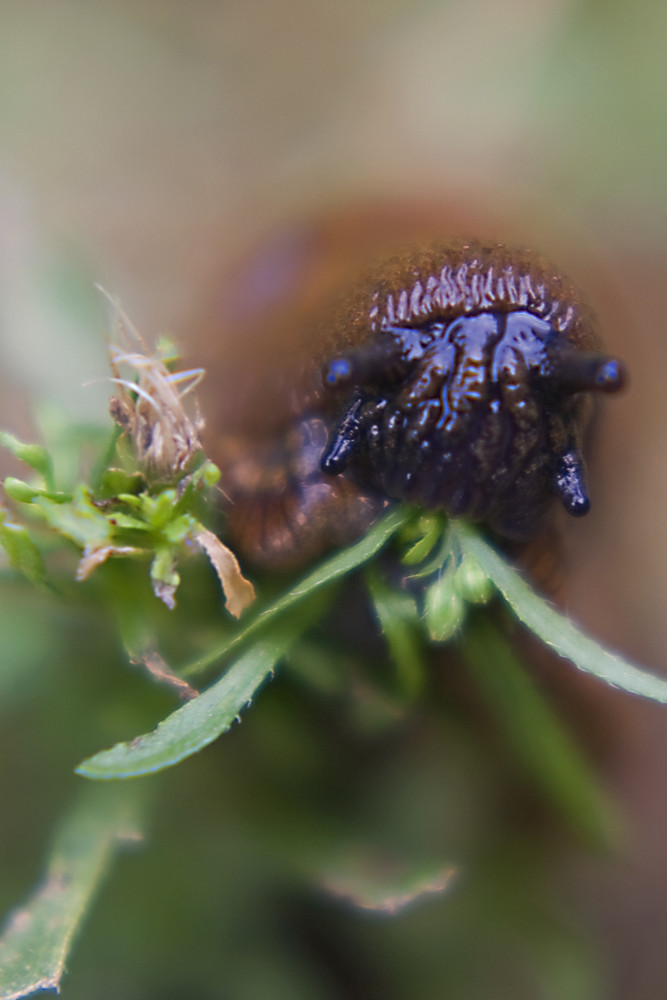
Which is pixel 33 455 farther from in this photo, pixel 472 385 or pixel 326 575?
pixel 472 385

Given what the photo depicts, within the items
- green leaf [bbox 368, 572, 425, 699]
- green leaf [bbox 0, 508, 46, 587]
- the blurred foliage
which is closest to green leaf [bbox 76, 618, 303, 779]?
the blurred foliage

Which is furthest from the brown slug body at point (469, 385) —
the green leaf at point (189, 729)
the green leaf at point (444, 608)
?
the green leaf at point (189, 729)

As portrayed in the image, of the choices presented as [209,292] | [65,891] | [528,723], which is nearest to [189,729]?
[65,891]

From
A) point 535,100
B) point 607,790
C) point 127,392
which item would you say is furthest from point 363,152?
point 607,790

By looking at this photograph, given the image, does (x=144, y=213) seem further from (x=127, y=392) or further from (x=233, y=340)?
(x=127, y=392)

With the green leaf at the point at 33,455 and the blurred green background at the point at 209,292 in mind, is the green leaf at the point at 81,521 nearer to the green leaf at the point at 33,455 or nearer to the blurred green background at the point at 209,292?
the green leaf at the point at 33,455

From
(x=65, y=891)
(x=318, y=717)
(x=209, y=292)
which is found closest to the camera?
(x=65, y=891)

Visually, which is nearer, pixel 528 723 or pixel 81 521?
pixel 81 521

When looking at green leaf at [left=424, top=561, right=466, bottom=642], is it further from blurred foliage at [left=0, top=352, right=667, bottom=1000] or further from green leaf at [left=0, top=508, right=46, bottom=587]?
green leaf at [left=0, top=508, right=46, bottom=587]
